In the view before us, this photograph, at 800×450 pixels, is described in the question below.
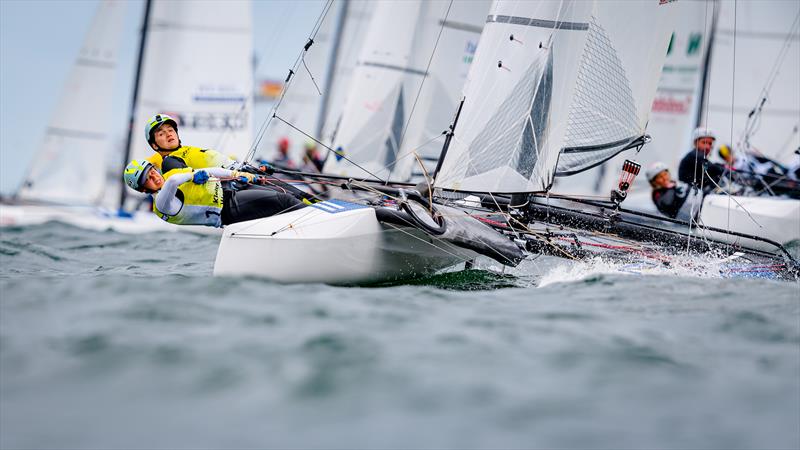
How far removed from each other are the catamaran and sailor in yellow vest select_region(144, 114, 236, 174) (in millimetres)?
865

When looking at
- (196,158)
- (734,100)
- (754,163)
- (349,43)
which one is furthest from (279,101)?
(349,43)

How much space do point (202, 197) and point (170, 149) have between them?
2.01 ft

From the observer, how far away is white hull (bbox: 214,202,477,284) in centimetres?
459

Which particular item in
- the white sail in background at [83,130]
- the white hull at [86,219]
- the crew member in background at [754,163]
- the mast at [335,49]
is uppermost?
the mast at [335,49]

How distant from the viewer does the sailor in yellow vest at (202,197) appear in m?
4.76

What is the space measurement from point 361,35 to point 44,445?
14.5 meters

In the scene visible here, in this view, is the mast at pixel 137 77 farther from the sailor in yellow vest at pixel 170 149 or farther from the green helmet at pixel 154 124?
the green helmet at pixel 154 124

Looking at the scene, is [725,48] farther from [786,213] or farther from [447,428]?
[447,428]

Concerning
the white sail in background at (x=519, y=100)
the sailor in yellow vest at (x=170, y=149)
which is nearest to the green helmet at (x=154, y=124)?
the sailor in yellow vest at (x=170, y=149)

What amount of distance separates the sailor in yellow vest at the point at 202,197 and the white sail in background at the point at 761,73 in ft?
20.8

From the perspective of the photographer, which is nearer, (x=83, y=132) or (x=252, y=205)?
(x=252, y=205)

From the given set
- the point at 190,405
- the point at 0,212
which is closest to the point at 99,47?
the point at 0,212

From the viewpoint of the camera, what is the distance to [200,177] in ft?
15.6

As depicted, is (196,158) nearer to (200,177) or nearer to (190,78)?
(200,177)
